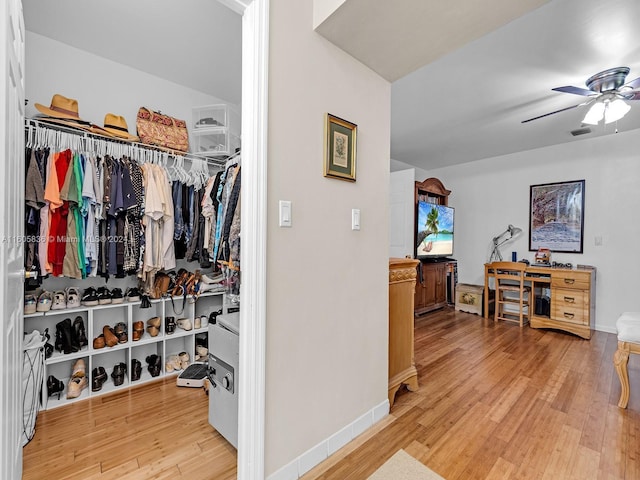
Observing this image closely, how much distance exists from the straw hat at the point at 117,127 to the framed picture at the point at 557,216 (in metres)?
5.28

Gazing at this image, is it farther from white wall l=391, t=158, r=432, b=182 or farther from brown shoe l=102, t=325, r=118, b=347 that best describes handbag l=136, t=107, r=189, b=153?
white wall l=391, t=158, r=432, b=182

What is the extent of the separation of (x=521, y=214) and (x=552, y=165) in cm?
81

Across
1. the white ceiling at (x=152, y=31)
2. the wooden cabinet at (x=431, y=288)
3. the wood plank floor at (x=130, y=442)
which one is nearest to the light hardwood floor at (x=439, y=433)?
the wood plank floor at (x=130, y=442)

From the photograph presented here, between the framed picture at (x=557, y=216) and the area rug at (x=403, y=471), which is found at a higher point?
the framed picture at (x=557, y=216)

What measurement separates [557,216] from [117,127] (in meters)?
5.50

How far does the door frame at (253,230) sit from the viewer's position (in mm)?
1226

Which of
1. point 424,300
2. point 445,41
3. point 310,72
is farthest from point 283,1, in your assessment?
point 424,300

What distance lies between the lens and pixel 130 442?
1656 millimetres

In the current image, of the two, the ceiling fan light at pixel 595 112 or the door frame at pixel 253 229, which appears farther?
the ceiling fan light at pixel 595 112

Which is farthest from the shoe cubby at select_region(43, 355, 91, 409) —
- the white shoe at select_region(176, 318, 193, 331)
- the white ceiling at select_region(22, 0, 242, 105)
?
the white ceiling at select_region(22, 0, 242, 105)

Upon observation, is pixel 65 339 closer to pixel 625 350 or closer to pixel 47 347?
pixel 47 347

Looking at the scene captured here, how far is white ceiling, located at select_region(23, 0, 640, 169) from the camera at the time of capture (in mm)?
1455

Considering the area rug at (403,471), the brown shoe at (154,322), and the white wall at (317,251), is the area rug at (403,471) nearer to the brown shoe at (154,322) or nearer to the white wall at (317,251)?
the white wall at (317,251)

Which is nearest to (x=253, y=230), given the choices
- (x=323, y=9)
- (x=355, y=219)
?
(x=355, y=219)
